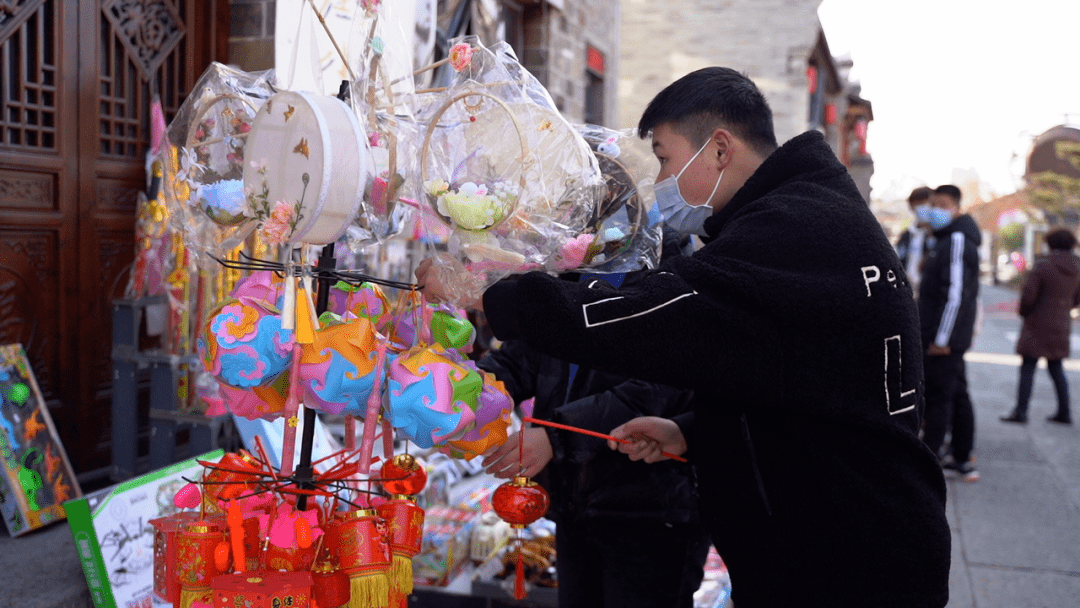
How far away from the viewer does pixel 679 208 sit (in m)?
2.15

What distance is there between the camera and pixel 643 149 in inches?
91.4

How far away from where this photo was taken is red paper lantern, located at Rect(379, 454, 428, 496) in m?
2.02

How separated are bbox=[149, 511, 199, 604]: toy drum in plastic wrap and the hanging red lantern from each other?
1.43 feet

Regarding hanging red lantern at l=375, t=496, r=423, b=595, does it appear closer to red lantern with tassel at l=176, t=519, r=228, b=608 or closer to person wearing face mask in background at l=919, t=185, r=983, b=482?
red lantern with tassel at l=176, t=519, r=228, b=608

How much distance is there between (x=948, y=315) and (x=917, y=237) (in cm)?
338

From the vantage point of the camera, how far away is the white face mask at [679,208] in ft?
6.84

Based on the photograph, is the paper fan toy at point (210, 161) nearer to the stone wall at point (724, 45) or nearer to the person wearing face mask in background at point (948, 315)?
the person wearing face mask in background at point (948, 315)

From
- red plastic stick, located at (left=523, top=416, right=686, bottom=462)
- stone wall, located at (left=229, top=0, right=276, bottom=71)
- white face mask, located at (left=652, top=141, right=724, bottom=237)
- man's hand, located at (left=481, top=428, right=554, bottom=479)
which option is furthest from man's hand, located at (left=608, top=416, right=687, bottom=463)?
stone wall, located at (left=229, top=0, right=276, bottom=71)

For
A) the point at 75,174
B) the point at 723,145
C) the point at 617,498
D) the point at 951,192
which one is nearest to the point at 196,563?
the point at 617,498

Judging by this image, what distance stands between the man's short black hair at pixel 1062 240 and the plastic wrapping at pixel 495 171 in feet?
27.1

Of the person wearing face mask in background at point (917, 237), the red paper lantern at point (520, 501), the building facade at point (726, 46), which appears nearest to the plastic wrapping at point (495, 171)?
the red paper lantern at point (520, 501)

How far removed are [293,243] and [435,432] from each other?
0.50 metres

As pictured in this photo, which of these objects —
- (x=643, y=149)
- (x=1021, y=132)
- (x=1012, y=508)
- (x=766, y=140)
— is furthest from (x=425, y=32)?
(x=1021, y=132)

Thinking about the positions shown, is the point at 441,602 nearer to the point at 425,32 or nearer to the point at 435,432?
the point at 435,432
